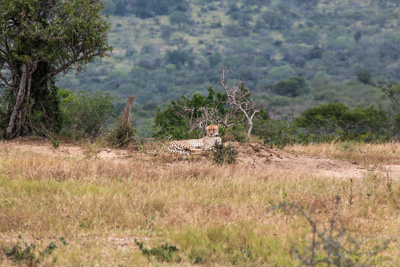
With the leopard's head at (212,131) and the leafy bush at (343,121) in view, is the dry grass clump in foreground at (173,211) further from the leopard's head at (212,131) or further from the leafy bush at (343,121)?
the leafy bush at (343,121)

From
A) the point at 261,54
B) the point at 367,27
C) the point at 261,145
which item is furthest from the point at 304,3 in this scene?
the point at 261,145

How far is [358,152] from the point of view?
1184 cm

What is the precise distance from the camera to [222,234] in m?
5.50

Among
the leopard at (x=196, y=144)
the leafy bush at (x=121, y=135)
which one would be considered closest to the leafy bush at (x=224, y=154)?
the leopard at (x=196, y=144)

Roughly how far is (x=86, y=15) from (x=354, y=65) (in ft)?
312

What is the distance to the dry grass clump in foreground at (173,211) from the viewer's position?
5.18 meters

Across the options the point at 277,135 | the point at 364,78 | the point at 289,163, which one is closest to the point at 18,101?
the point at 289,163

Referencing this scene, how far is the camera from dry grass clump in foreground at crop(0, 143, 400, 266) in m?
5.18

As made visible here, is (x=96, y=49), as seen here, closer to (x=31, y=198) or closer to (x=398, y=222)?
(x=31, y=198)

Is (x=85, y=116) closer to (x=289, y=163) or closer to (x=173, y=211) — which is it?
(x=289, y=163)

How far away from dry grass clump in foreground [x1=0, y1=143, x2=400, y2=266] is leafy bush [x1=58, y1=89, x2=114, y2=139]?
9.39ft

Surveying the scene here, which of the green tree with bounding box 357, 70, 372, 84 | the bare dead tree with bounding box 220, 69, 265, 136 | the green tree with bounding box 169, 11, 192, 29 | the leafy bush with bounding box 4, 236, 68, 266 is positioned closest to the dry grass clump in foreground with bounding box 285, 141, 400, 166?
the bare dead tree with bounding box 220, 69, 265, 136

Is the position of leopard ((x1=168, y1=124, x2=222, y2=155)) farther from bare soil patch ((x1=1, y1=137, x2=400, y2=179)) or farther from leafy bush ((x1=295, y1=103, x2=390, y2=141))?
leafy bush ((x1=295, y1=103, x2=390, y2=141))

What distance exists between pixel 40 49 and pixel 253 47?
103 metres
